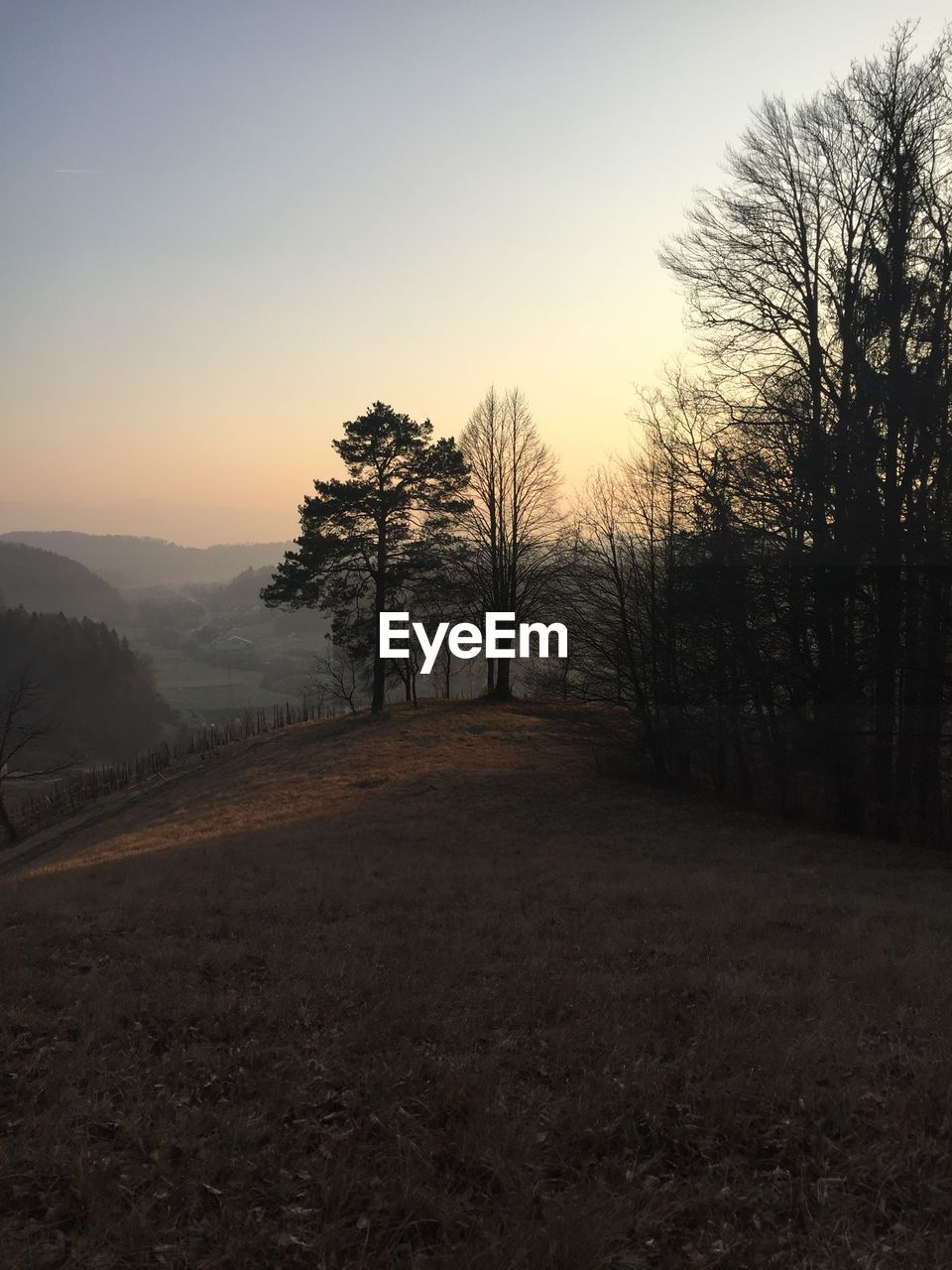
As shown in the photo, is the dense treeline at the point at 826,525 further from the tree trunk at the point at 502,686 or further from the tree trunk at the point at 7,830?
the tree trunk at the point at 7,830

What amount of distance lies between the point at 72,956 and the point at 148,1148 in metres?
3.89

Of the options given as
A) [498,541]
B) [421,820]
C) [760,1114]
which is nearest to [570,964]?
[760,1114]

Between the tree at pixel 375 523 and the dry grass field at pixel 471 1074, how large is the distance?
22.6m

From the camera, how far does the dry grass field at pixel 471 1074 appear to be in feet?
13.0

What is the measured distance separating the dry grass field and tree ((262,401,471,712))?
22.6 meters

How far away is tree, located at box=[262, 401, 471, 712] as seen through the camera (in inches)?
1313

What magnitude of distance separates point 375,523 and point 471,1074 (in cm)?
2990

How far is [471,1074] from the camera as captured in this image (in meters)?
5.34

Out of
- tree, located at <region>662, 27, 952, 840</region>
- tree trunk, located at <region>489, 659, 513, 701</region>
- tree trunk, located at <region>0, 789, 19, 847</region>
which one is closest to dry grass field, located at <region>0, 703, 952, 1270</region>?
tree, located at <region>662, 27, 952, 840</region>

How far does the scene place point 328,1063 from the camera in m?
5.55

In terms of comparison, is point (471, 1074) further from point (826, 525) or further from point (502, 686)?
point (502, 686)

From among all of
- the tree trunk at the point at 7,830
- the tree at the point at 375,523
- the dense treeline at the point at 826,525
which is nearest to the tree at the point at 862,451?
the dense treeline at the point at 826,525

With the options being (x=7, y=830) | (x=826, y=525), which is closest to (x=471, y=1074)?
(x=826, y=525)

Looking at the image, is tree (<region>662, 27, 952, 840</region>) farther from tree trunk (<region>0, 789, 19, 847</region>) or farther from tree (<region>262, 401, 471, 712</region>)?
tree trunk (<region>0, 789, 19, 847</region>)
